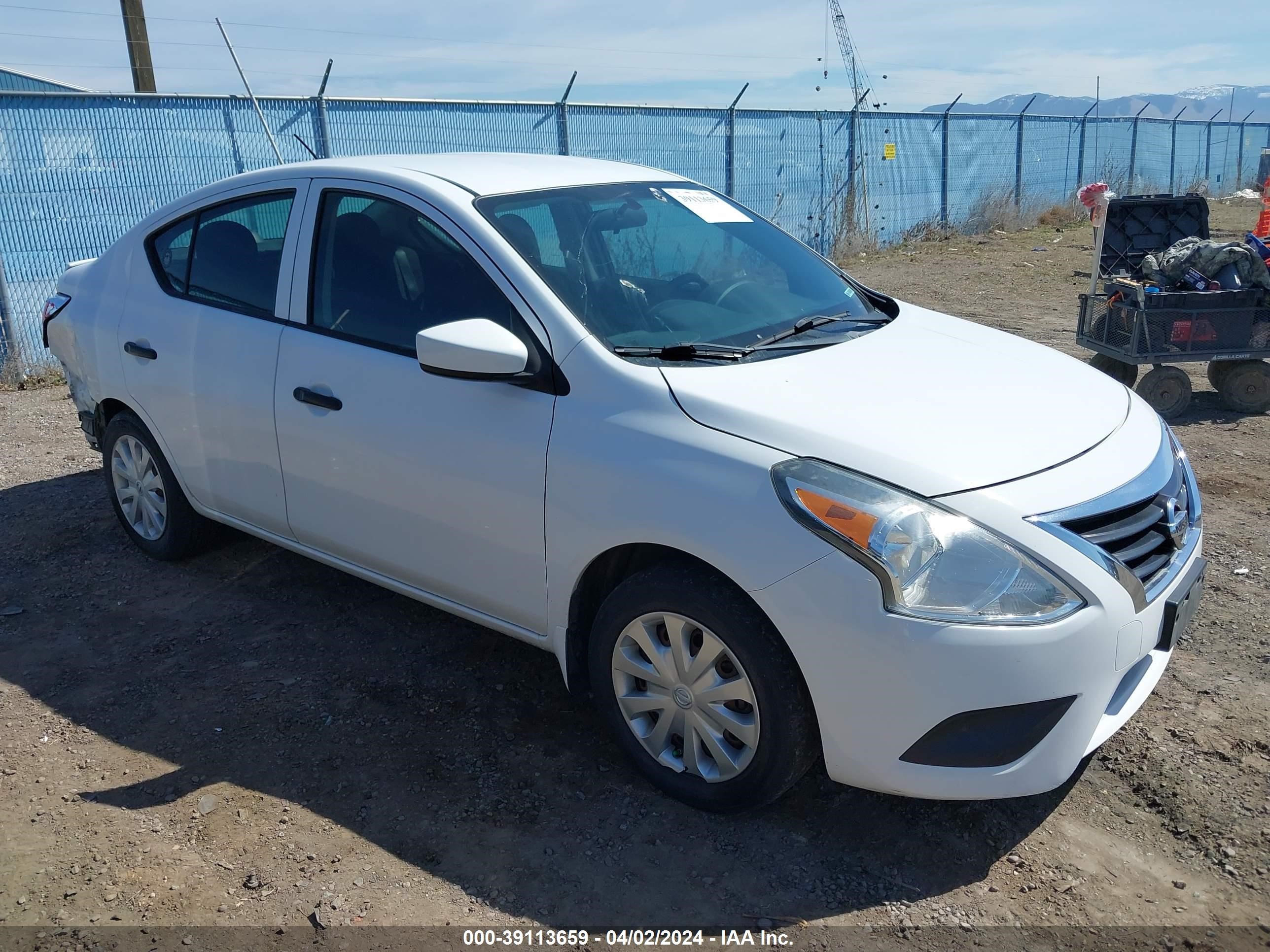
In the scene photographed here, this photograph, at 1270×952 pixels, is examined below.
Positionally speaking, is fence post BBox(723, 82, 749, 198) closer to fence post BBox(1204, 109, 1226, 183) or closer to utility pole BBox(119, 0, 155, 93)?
utility pole BBox(119, 0, 155, 93)

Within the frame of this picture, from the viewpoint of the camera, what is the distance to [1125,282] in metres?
7.23

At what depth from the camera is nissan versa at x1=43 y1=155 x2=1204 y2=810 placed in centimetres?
255

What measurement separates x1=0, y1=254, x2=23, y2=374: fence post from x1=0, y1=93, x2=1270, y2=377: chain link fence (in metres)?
0.01

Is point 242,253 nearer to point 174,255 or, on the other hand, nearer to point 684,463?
point 174,255

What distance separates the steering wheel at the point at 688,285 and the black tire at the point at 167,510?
8.29 feet

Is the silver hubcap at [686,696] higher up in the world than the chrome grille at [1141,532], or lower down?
lower down

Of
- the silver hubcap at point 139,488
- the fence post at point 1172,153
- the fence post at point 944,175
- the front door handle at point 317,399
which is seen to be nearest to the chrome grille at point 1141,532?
the front door handle at point 317,399

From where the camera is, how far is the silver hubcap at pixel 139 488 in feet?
15.8

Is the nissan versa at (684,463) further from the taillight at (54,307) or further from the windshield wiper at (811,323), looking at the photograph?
the taillight at (54,307)

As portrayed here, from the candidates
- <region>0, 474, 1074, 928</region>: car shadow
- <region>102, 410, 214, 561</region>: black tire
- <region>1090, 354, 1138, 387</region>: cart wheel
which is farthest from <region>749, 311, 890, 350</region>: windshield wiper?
<region>1090, 354, 1138, 387</region>: cart wheel

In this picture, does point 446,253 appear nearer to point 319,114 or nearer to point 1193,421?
point 1193,421

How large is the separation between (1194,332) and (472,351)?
578 cm

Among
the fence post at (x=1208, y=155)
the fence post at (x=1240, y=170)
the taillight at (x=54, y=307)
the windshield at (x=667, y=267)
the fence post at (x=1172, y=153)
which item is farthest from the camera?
the fence post at (x=1240, y=170)

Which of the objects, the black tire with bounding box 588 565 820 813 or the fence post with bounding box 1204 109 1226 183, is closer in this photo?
the black tire with bounding box 588 565 820 813
